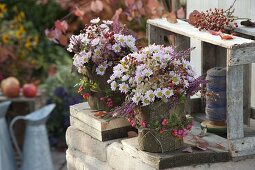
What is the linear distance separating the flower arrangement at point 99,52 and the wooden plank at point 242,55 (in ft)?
2.17

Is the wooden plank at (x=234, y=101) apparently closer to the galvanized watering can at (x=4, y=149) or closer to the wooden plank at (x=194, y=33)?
the wooden plank at (x=194, y=33)

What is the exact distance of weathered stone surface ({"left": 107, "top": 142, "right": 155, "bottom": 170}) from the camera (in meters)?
3.29

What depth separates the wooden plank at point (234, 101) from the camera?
10.4 ft

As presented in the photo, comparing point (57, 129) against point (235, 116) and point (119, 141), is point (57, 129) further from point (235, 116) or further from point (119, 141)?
point (235, 116)

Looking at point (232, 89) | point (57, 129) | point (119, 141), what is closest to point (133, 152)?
point (119, 141)

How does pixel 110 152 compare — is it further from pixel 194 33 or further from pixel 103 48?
pixel 194 33

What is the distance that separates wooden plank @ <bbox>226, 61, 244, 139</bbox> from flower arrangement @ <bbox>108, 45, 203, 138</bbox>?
137mm

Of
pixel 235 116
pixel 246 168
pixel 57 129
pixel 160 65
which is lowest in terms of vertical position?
pixel 57 129

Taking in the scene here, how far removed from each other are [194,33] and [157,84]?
0.41 meters

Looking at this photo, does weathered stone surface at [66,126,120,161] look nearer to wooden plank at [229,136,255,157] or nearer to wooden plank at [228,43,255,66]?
wooden plank at [229,136,255,157]

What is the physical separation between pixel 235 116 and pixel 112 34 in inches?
31.1

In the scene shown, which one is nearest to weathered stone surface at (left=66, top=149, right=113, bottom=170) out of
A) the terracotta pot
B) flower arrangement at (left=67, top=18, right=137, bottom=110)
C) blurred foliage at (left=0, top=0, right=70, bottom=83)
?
flower arrangement at (left=67, top=18, right=137, bottom=110)

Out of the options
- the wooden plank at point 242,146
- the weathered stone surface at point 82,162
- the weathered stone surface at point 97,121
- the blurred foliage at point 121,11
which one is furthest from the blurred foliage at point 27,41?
the wooden plank at point 242,146

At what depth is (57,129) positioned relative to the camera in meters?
6.79
